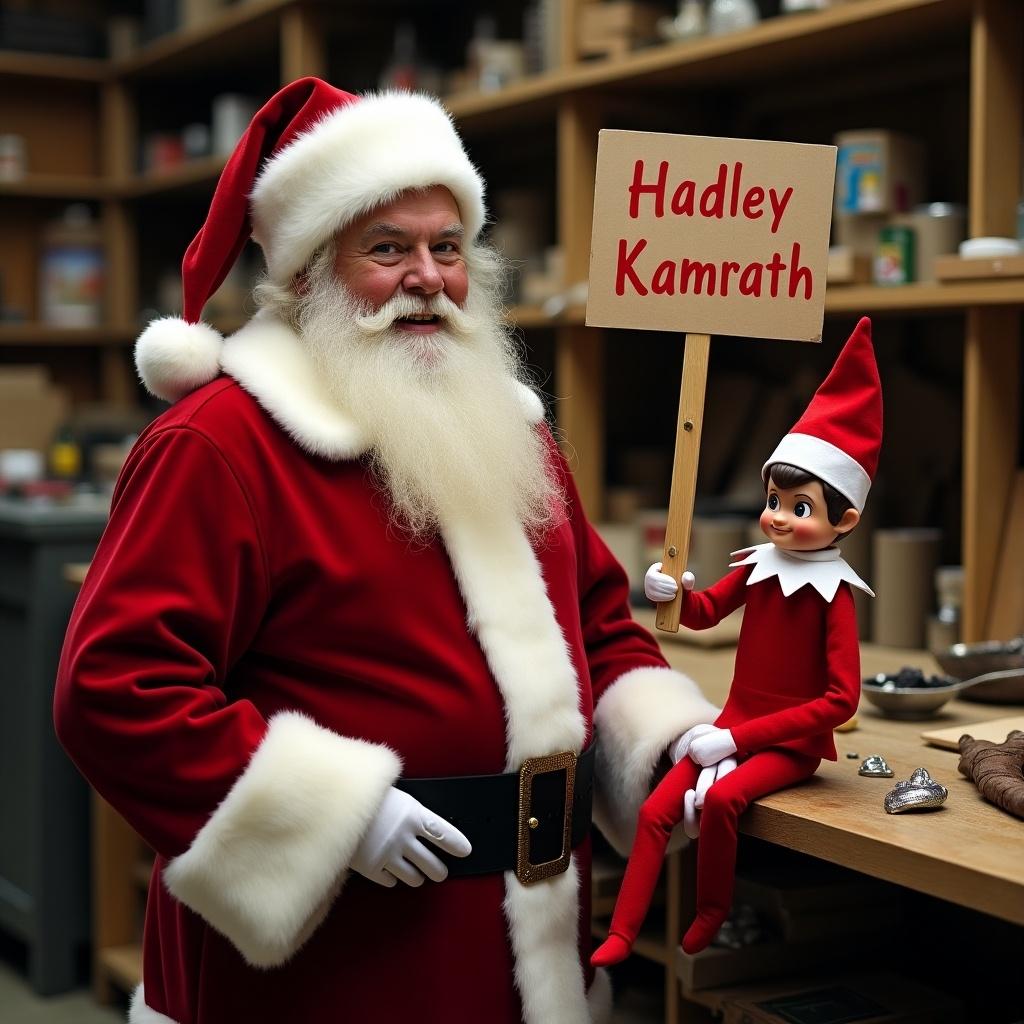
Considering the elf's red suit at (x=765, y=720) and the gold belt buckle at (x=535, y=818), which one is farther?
the gold belt buckle at (x=535, y=818)

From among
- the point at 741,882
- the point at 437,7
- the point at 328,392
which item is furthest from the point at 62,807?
the point at 437,7

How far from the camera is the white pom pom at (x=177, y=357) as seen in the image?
1.52 m

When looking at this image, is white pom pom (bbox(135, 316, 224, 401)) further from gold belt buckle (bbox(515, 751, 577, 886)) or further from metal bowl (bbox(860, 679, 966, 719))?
metal bowl (bbox(860, 679, 966, 719))

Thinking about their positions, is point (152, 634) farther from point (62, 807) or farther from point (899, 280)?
point (62, 807)

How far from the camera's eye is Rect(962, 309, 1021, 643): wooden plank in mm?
2058

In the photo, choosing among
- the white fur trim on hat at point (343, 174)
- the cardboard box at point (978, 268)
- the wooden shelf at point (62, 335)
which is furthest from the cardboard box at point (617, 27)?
the wooden shelf at point (62, 335)

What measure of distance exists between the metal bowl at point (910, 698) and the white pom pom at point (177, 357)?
0.92 metres

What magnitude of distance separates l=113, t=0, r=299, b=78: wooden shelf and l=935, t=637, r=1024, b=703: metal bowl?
2.31 m

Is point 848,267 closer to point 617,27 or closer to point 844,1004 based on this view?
point 617,27

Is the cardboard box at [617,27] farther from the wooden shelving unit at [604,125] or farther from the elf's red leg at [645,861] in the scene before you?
the elf's red leg at [645,861]

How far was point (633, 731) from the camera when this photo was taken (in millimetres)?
1603

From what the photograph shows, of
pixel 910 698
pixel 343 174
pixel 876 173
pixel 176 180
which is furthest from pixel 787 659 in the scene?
pixel 176 180

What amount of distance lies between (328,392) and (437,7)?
7.86ft

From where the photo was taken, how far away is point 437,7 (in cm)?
363
